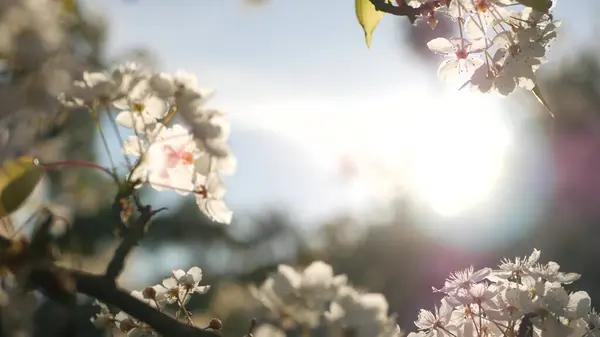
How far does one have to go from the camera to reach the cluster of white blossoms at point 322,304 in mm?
1085

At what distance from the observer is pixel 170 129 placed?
1.08 metres

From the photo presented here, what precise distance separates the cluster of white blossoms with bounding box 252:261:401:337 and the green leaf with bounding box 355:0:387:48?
38cm

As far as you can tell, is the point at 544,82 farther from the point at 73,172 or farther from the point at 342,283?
the point at 342,283

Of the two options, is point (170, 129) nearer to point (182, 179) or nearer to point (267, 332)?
point (182, 179)

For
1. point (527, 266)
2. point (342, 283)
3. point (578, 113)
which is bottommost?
point (342, 283)

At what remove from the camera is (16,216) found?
2.94ft

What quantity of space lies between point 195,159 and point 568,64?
44.6 ft

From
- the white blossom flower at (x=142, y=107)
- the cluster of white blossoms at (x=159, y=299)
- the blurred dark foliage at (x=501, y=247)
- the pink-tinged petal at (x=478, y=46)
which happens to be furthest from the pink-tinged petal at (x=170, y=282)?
the blurred dark foliage at (x=501, y=247)

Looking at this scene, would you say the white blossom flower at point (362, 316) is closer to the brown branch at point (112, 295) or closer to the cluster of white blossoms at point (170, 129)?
the cluster of white blossoms at point (170, 129)

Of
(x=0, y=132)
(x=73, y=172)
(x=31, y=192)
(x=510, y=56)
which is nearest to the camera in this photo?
(x=0, y=132)

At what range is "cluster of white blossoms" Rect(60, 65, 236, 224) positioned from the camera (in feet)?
3.33

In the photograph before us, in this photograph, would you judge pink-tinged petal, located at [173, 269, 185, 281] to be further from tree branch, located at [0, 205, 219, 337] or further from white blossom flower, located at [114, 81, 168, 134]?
tree branch, located at [0, 205, 219, 337]

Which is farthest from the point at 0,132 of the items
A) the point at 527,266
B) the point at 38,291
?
the point at 527,266

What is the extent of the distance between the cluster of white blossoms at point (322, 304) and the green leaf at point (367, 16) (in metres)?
0.38
